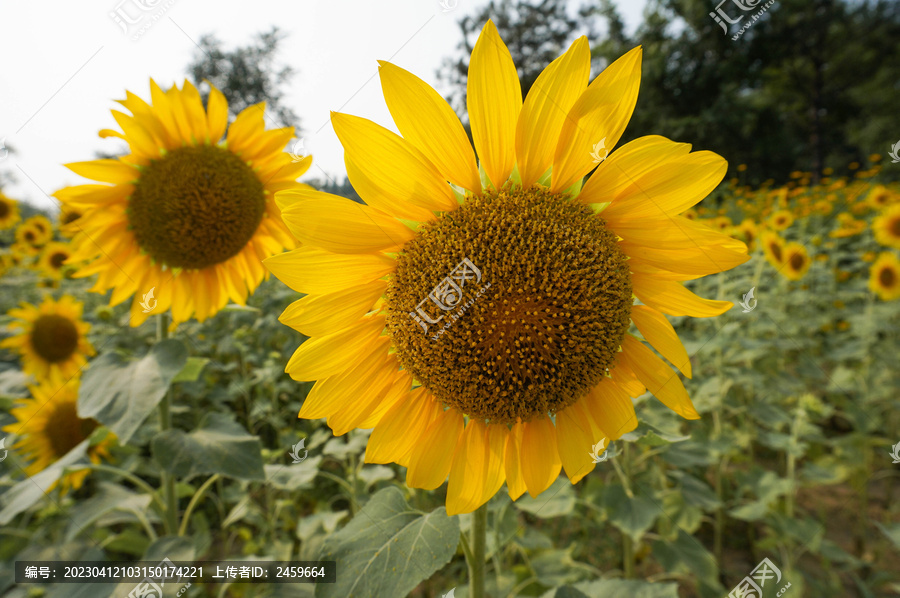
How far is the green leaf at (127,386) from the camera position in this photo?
1.58 metres

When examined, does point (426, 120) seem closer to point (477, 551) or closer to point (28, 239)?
point (477, 551)

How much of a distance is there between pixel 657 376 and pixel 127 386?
6.18 ft

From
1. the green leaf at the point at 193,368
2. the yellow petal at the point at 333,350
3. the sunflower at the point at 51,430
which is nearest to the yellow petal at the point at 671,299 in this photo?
the yellow petal at the point at 333,350

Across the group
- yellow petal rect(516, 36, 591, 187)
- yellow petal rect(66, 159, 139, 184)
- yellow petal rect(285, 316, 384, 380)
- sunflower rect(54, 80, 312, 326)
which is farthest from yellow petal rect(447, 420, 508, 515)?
yellow petal rect(66, 159, 139, 184)

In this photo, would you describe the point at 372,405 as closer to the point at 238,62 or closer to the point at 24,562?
the point at 24,562

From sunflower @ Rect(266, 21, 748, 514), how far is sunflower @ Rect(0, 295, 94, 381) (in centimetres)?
334

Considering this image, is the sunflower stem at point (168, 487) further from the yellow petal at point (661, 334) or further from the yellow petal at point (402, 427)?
the yellow petal at point (661, 334)

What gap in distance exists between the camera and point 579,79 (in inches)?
37.2

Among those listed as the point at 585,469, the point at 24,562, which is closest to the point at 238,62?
the point at 24,562

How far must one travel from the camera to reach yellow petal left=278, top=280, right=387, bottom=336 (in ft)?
3.30

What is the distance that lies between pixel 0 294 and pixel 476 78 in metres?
8.40

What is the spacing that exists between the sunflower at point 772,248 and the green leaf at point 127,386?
4870 millimetres

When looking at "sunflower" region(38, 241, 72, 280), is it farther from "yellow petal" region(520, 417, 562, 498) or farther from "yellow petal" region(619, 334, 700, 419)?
"yellow petal" region(619, 334, 700, 419)

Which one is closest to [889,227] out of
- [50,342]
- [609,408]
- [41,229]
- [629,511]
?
[629,511]
